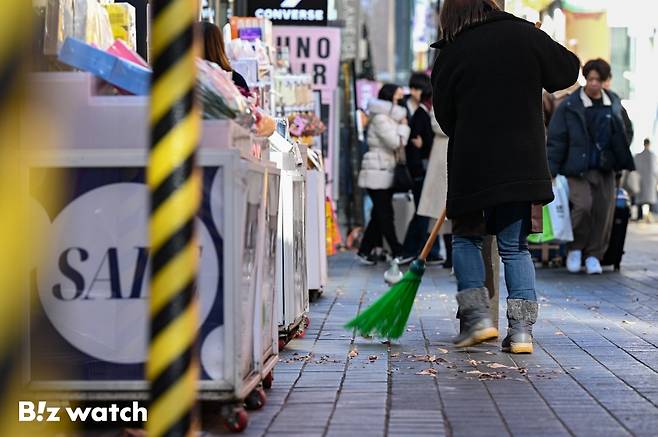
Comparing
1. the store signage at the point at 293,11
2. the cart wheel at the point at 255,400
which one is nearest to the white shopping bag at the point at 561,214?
the store signage at the point at 293,11

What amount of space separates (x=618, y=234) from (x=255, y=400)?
398 inches

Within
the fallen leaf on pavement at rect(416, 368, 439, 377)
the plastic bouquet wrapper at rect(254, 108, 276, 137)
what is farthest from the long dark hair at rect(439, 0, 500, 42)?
the fallen leaf on pavement at rect(416, 368, 439, 377)

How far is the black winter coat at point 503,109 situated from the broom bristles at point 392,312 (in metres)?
0.49

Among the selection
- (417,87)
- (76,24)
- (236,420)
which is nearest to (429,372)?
(236,420)

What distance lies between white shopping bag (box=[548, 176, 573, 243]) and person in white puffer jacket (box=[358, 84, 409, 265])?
2371 mm

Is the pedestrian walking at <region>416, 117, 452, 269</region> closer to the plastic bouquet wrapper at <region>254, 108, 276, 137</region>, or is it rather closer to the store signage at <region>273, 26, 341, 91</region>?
the store signage at <region>273, 26, 341, 91</region>

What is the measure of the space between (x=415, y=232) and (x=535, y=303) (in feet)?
28.7

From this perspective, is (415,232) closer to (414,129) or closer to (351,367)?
(414,129)

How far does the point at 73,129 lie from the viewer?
5.20 metres

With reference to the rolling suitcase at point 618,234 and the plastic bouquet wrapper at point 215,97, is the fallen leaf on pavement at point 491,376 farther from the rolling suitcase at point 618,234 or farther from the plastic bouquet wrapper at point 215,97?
the rolling suitcase at point 618,234

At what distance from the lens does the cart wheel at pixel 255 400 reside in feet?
18.2

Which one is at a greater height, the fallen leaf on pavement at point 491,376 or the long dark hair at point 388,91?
the long dark hair at point 388,91

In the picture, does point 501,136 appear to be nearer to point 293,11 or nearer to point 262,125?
point 262,125

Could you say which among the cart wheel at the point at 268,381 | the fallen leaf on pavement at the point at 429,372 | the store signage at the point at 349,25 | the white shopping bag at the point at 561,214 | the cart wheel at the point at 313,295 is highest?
the store signage at the point at 349,25
